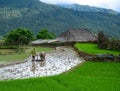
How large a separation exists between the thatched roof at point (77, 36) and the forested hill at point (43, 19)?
58657 mm

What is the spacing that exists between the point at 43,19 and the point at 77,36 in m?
70.9

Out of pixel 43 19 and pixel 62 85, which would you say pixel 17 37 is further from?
pixel 43 19

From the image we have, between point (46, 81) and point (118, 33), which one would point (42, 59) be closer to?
point (46, 81)

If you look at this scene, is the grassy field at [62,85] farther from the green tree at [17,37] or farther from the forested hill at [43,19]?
the forested hill at [43,19]

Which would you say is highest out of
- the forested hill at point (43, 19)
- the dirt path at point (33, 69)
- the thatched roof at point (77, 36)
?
the dirt path at point (33, 69)

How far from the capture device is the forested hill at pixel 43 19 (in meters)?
118

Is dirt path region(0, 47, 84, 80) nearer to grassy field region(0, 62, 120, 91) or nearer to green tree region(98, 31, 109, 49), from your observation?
grassy field region(0, 62, 120, 91)

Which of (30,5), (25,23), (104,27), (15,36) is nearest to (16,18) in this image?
(25,23)

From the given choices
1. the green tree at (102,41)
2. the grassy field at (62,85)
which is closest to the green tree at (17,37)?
the green tree at (102,41)

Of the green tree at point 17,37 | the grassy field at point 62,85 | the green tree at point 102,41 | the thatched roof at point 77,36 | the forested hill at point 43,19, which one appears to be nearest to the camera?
the grassy field at point 62,85

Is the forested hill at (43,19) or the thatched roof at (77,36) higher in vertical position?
the thatched roof at (77,36)

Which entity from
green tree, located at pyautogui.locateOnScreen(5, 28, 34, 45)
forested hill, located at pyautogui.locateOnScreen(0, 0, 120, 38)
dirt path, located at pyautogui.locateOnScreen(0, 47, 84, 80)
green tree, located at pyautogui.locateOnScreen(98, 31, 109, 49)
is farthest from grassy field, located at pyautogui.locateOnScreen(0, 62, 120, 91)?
forested hill, located at pyautogui.locateOnScreen(0, 0, 120, 38)

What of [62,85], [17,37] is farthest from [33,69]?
[17,37]

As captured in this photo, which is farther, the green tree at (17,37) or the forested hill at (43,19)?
the forested hill at (43,19)
